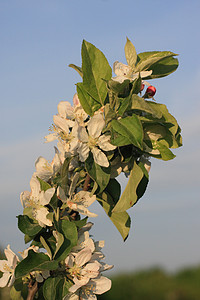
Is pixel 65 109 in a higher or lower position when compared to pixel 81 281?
higher

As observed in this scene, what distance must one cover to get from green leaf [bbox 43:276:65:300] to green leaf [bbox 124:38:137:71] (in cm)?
109

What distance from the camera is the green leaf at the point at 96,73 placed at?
6.19 ft

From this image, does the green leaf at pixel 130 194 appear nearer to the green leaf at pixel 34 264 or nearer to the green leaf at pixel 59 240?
the green leaf at pixel 59 240

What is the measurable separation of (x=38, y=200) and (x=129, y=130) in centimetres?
59

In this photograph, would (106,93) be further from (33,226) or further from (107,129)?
(33,226)

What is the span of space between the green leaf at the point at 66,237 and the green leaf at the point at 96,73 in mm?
599

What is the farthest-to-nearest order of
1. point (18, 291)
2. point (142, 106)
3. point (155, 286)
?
point (155, 286) → point (18, 291) → point (142, 106)


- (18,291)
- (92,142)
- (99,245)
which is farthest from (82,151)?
(18,291)

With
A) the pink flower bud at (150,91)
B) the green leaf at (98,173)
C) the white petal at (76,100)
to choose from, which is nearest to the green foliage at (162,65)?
the pink flower bud at (150,91)

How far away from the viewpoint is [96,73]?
1906 millimetres

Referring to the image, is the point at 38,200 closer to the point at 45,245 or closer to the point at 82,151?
the point at 45,245

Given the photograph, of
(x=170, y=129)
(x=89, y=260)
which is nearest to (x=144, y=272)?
(x=89, y=260)

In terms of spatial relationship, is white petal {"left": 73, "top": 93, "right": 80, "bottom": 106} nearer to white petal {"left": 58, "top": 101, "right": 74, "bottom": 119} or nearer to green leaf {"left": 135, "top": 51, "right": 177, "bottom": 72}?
white petal {"left": 58, "top": 101, "right": 74, "bottom": 119}

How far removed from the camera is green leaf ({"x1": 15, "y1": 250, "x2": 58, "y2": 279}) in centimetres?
171
